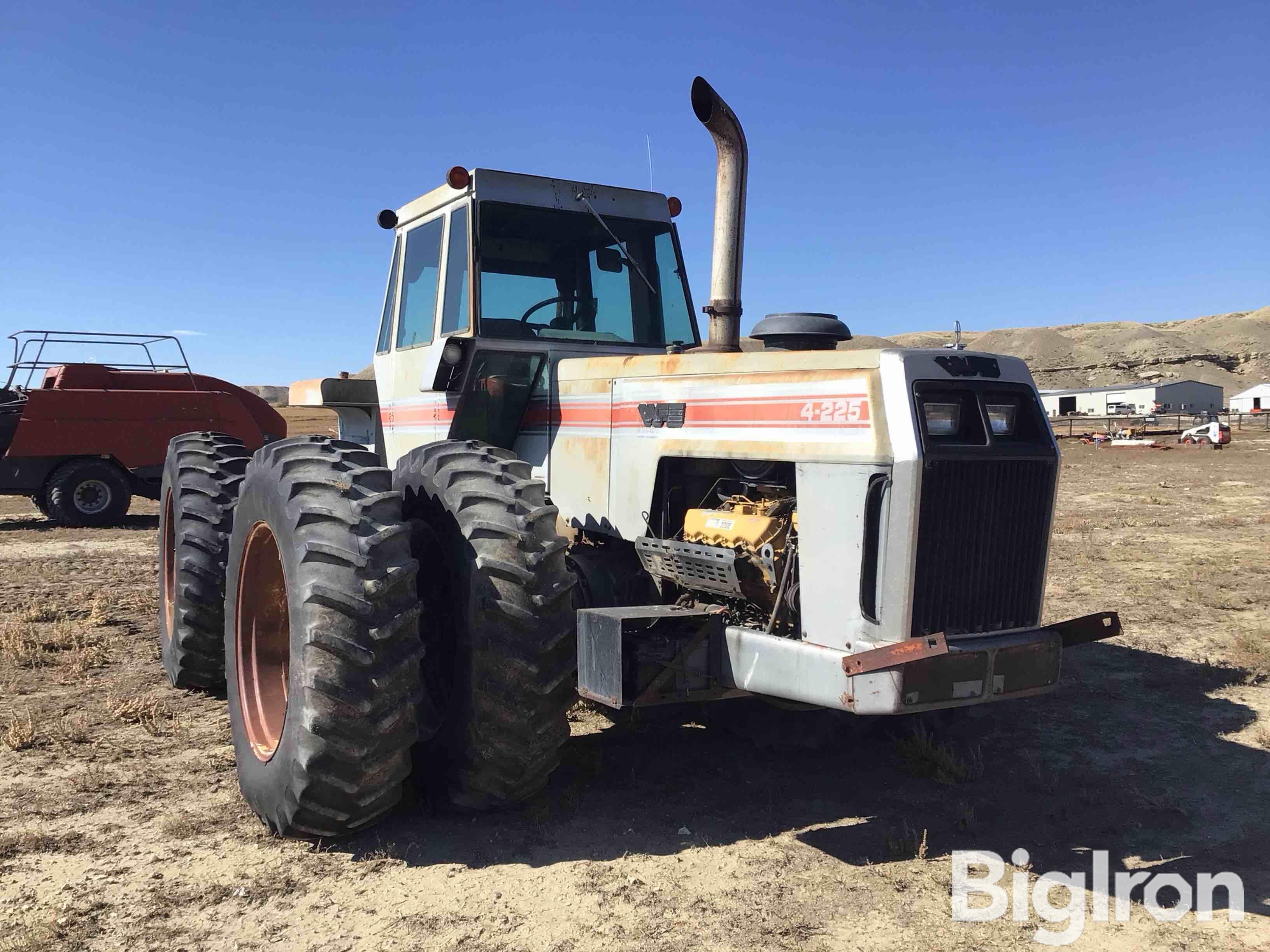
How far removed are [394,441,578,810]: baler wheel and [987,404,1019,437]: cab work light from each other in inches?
65.3

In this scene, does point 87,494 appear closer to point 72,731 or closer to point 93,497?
point 93,497

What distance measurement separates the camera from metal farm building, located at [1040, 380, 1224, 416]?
70.6 metres

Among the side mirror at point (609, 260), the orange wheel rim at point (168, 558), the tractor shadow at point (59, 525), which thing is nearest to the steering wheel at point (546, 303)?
the side mirror at point (609, 260)

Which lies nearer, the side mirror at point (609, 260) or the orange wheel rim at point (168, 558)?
the side mirror at point (609, 260)

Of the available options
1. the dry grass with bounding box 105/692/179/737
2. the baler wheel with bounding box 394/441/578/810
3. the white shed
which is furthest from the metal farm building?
the baler wheel with bounding box 394/441/578/810

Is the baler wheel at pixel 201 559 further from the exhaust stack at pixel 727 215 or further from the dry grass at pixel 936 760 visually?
the dry grass at pixel 936 760

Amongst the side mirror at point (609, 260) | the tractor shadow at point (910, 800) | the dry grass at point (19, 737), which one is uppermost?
the side mirror at point (609, 260)

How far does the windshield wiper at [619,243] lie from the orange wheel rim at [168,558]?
322 cm

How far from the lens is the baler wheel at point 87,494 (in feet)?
46.4

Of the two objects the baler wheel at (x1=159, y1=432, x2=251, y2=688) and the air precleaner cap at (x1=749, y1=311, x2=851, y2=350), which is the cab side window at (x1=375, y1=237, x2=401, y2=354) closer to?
the baler wheel at (x1=159, y1=432, x2=251, y2=688)

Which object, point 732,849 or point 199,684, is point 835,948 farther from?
point 199,684

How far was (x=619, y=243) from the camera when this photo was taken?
5566mm

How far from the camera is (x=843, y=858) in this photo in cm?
385
